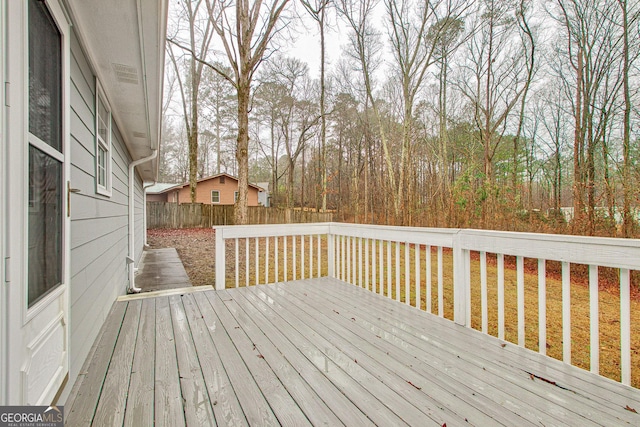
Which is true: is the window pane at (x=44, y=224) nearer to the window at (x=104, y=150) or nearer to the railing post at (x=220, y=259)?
the window at (x=104, y=150)

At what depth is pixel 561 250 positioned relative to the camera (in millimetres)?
1886

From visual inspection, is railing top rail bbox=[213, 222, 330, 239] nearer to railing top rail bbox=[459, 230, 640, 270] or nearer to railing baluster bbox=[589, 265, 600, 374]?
railing top rail bbox=[459, 230, 640, 270]

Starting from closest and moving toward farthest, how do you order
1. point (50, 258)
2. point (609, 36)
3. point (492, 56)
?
point (50, 258)
point (609, 36)
point (492, 56)

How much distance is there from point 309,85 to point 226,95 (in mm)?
4954

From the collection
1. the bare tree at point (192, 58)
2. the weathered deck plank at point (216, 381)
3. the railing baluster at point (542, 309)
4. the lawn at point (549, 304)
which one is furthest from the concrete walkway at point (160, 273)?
the bare tree at point (192, 58)

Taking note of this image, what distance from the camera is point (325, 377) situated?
174 centimetres

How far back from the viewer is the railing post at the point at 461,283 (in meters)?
2.50

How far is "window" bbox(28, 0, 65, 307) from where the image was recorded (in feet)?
3.81

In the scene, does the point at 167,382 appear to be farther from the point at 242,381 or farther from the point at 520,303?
the point at 520,303

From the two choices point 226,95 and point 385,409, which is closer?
point 385,409

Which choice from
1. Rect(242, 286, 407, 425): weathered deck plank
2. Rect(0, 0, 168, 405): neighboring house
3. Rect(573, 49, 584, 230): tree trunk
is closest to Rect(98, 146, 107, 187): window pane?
Rect(0, 0, 168, 405): neighboring house

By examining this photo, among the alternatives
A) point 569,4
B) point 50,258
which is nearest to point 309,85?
point 569,4

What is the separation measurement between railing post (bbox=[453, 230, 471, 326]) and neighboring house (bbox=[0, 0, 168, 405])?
8.67 ft

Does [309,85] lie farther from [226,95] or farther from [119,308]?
[119,308]
